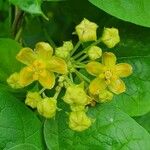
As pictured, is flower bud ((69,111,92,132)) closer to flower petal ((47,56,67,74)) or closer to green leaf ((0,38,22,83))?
flower petal ((47,56,67,74))

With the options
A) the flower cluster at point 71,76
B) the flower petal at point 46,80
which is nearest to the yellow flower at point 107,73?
the flower cluster at point 71,76

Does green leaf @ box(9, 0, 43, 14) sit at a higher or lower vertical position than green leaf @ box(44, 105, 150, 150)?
higher

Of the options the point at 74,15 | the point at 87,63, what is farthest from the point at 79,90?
the point at 74,15

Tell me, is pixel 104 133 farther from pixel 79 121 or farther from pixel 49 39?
pixel 49 39

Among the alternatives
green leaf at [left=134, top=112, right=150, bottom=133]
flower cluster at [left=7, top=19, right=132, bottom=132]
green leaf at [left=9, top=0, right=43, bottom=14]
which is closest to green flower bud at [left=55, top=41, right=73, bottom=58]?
flower cluster at [left=7, top=19, right=132, bottom=132]

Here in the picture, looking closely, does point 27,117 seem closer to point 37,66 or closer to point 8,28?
point 37,66

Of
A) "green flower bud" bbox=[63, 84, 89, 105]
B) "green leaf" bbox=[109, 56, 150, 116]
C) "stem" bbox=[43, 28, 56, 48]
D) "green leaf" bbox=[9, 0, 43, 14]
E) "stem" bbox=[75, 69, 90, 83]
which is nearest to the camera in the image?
"green leaf" bbox=[9, 0, 43, 14]
